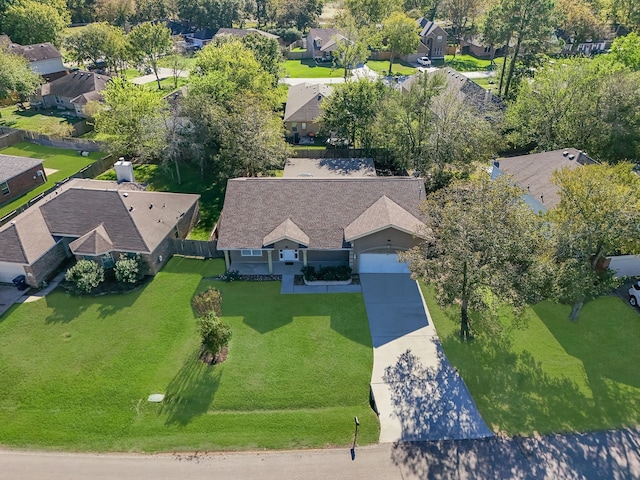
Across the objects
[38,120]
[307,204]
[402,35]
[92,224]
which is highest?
[402,35]

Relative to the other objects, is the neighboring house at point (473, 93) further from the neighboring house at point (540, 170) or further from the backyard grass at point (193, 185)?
the backyard grass at point (193, 185)

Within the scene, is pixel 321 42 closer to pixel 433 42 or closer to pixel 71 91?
pixel 433 42

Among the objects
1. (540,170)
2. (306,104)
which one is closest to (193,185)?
(306,104)

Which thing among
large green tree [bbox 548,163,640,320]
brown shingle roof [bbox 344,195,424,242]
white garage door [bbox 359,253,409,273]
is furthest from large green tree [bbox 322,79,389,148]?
large green tree [bbox 548,163,640,320]

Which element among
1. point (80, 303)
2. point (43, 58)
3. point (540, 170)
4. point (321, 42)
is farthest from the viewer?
point (321, 42)

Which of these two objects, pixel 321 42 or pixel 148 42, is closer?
pixel 148 42
